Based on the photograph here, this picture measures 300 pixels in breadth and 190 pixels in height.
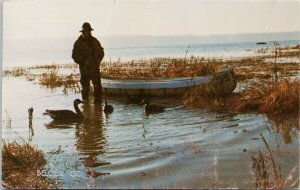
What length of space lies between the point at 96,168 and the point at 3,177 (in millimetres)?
1268

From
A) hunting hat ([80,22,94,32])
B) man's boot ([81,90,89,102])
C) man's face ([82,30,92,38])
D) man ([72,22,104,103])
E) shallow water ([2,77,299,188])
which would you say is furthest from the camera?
man's boot ([81,90,89,102])

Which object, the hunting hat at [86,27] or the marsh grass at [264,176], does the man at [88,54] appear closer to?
the hunting hat at [86,27]

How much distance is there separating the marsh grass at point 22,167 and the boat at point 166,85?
5.58 metres

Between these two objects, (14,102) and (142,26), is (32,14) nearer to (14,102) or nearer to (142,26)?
(142,26)

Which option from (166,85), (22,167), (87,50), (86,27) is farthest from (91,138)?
(166,85)

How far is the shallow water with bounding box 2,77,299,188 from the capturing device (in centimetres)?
543

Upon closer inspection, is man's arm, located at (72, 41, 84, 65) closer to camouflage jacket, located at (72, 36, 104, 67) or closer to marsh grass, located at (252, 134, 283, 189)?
camouflage jacket, located at (72, 36, 104, 67)

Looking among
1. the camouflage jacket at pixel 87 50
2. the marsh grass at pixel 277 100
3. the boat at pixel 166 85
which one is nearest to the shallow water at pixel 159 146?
the marsh grass at pixel 277 100

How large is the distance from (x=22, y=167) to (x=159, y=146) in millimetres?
2085

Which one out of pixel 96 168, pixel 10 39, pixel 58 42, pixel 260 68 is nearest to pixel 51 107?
pixel 58 42

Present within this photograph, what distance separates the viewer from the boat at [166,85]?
10805 millimetres

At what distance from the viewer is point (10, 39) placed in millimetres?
7766

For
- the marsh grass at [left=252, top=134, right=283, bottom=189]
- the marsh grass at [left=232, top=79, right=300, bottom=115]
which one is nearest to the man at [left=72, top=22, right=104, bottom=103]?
the marsh grass at [left=232, top=79, right=300, bottom=115]

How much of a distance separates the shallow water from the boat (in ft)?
3.81
